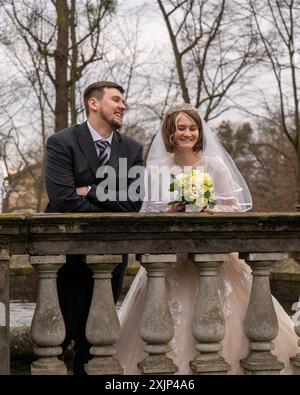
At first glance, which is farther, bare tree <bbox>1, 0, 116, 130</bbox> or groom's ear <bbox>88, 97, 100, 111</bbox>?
bare tree <bbox>1, 0, 116, 130</bbox>

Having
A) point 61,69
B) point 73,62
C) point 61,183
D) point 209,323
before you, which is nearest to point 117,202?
point 61,183

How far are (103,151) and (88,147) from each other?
0.13m

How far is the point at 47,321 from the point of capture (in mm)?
3520

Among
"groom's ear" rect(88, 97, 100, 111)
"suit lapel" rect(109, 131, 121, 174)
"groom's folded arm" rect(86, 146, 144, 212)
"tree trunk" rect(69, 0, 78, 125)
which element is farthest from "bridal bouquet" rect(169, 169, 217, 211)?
"tree trunk" rect(69, 0, 78, 125)

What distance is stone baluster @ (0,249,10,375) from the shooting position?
11.2 ft

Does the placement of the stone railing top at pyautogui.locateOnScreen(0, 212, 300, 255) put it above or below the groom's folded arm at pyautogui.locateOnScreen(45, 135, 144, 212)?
below

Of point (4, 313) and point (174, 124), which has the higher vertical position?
point (174, 124)

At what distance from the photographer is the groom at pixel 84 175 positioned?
13.9ft

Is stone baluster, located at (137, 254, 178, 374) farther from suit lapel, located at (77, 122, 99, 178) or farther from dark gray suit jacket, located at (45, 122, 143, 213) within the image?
suit lapel, located at (77, 122, 99, 178)

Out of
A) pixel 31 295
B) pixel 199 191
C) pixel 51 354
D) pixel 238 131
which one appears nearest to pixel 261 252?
pixel 199 191

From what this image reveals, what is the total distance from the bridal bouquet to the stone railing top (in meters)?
0.64

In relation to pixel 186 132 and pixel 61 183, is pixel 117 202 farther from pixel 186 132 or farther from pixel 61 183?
pixel 186 132

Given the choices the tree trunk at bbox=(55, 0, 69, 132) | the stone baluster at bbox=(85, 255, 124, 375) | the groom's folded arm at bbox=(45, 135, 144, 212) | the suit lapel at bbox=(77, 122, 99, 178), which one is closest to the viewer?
the stone baluster at bbox=(85, 255, 124, 375)
